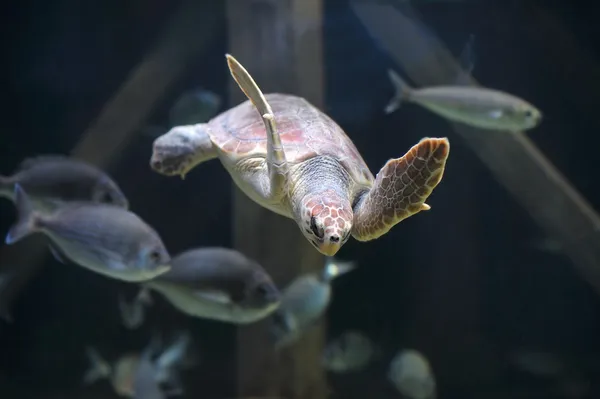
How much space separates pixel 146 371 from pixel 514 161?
2.66 m

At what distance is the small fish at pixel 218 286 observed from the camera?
7.20ft

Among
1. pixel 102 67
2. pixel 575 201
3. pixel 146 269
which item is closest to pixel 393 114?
pixel 575 201

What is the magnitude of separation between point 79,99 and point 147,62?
2.05 ft

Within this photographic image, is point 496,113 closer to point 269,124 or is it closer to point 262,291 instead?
point 262,291

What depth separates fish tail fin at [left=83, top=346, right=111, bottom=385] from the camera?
11.7 ft

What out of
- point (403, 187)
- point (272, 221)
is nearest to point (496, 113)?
point (272, 221)

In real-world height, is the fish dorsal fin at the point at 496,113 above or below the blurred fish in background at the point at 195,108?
above

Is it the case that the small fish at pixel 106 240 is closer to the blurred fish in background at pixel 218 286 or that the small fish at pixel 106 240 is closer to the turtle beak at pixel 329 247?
the blurred fish in background at pixel 218 286

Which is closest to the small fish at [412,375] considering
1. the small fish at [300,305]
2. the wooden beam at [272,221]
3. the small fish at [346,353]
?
the small fish at [346,353]

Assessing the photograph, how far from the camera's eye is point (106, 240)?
6.46 ft

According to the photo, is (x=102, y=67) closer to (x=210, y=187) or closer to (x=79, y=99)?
(x=79, y=99)

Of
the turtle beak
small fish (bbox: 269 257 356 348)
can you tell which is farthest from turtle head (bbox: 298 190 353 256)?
small fish (bbox: 269 257 356 348)

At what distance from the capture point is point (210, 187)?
4.21m

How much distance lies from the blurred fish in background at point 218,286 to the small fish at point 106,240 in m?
0.19
